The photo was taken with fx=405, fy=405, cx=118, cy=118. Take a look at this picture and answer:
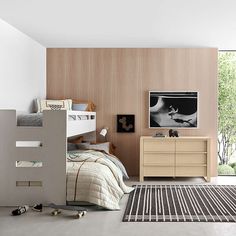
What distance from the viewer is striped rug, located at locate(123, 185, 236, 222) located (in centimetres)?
377

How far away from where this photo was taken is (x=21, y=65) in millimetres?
5402

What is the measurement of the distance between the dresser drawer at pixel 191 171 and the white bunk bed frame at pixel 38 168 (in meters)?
2.25

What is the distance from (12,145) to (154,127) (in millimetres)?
2705

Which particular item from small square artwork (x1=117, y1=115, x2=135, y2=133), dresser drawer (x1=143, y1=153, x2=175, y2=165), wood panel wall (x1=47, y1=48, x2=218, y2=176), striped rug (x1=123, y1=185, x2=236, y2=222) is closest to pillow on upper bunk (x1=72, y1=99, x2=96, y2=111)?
wood panel wall (x1=47, y1=48, x2=218, y2=176)

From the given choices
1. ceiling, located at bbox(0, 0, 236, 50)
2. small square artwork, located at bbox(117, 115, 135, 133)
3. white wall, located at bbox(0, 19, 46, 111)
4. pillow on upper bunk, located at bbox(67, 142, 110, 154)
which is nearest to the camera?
ceiling, located at bbox(0, 0, 236, 50)

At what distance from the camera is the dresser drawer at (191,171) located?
591 cm

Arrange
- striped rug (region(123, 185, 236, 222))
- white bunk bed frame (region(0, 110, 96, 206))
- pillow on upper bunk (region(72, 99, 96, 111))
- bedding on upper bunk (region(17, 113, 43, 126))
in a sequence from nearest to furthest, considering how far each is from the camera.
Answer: striped rug (region(123, 185, 236, 222)), white bunk bed frame (region(0, 110, 96, 206)), bedding on upper bunk (region(17, 113, 43, 126)), pillow on upper bunk (region(72, 99, 96, 111))

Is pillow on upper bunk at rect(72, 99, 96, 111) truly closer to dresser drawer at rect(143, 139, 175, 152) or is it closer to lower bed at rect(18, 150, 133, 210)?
dresser drawer at rect(143, 139, 175, 152)

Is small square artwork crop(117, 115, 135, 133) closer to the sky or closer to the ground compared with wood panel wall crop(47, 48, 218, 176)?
closer to the ground

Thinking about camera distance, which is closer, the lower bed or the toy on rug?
the toy on rug

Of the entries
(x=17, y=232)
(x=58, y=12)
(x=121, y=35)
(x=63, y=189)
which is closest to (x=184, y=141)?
(x=121, y=35)

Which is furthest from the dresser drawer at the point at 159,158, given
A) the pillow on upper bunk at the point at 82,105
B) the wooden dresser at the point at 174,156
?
the pillow on upper bunk at the point at 82,105

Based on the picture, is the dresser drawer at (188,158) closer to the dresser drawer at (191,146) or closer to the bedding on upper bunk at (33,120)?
the dresser drawer at (191,146)

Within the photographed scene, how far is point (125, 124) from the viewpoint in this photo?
6.46 meters
